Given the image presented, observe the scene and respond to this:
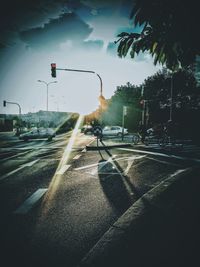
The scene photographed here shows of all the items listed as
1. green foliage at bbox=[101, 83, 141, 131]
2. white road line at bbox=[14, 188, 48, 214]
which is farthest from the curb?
green foliage at bbox=[101, 83, 141, 131]

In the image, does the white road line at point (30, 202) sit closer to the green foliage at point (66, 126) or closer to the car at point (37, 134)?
the car at point (37, 134)

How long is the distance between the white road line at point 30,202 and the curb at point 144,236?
2005mm

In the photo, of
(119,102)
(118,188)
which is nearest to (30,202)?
(118,188)

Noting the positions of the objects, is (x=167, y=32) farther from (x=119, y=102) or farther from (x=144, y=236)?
(x=119, y=102)

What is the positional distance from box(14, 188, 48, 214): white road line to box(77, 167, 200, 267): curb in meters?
2.01

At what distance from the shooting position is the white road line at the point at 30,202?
4.73m

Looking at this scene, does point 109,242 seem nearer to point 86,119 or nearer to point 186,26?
point 186,26

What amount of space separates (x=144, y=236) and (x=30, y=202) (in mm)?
2949

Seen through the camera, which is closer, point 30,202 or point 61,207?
point 61,207

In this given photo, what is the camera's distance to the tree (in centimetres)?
235

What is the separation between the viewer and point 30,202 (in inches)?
207

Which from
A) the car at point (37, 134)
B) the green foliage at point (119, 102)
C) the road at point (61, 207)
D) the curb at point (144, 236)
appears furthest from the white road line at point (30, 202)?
the green foliage at point (119, 102)

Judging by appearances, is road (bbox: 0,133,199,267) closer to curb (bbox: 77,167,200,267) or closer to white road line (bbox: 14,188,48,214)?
white road line (bbox: 14,188,48,214)

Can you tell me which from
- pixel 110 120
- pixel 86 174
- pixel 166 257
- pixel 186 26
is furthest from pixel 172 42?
pixel 110 120
